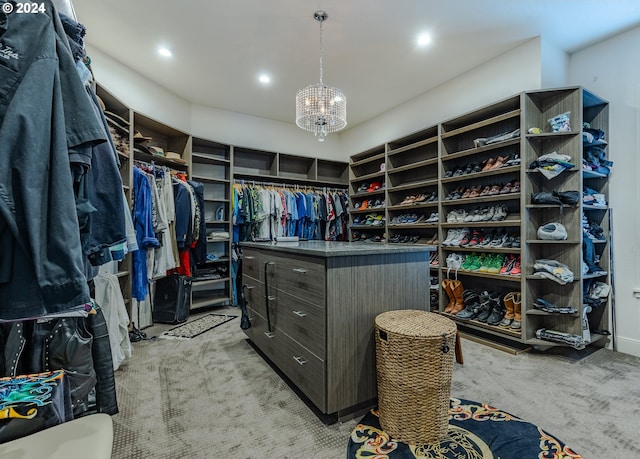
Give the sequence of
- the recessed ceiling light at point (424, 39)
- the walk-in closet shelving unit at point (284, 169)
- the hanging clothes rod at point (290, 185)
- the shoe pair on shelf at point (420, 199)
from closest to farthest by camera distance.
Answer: the recessed ceiling light at point (424, 39) < the shoe pair on shelf at point (420, 199) < the hanging clothes rod at point (290, 185) < the walk-in closet shelving unit at point (284, 169)

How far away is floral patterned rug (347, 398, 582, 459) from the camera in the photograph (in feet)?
4.59

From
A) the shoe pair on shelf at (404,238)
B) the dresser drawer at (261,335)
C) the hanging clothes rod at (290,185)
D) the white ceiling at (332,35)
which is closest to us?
the dresser drawer at (261,335)

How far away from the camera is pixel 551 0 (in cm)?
233

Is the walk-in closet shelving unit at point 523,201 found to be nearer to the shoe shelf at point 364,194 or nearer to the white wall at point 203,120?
the shoe shelf at point 364,194

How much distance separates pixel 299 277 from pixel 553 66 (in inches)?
127

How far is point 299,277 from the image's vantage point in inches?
72.9

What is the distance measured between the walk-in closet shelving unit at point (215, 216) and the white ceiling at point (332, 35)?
945 millimetres

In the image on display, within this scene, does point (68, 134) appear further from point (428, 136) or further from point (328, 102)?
point (428, 136)

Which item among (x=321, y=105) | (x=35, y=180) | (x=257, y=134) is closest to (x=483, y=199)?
(x=321, y=105)

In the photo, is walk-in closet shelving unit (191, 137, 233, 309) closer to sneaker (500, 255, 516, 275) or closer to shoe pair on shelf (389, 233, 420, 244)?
shoe pair on shelf (389, 233, 420, 244)

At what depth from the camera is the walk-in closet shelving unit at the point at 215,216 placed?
13.6 ft

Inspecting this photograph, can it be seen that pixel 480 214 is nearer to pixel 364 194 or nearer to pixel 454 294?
pixel 454 294

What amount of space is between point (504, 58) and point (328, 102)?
6.38 ft

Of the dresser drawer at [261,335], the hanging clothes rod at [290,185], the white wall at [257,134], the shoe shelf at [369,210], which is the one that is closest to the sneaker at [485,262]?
the shoe shelf at [369,210]
